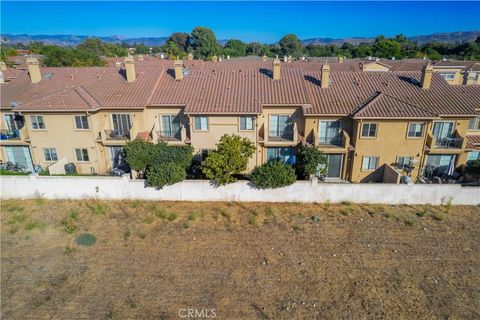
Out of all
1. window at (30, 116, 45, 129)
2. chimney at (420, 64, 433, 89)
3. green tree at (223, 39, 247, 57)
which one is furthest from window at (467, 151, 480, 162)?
green tree at (223, 39, 247, 57)

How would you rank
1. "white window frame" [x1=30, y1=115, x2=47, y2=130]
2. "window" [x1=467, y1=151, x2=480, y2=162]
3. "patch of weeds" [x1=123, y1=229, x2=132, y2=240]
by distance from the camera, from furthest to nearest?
"window" [x1=467, y1=151, x2=480, y2=162]
"white window frame" [x1=30, y1=115, x2=47, y2=130]
"patch of weeds" [x1=123, y1=229, x2=132, y2=240]

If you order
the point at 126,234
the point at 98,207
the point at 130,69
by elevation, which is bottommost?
the point at 126,234

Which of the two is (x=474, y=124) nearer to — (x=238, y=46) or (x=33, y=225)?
(x=33, y=225)

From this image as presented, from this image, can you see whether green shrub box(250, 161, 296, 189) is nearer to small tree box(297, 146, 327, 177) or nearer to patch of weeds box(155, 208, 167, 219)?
small tree box(297, 146, 327, 177)

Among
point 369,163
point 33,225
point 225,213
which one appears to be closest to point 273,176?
point 225,213

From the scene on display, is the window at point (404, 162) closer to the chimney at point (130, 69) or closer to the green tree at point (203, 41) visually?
the chimney at point (130, 69)

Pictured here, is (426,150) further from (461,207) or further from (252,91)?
(252,91)
